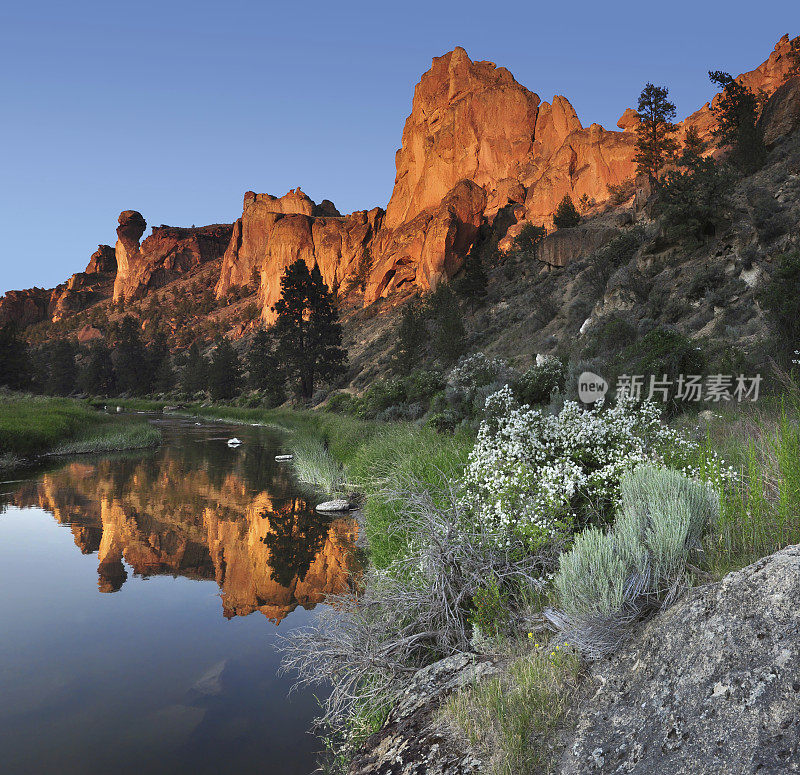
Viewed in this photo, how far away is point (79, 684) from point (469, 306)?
158 feet

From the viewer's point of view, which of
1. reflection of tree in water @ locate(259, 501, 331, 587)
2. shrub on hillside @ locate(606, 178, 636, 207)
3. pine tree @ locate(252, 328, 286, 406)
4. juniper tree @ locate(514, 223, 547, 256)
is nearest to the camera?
reflection of tree in water @ locate(259, 501, 331, 587)

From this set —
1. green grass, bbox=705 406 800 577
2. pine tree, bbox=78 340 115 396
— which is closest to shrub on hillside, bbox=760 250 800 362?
green grass, bbox=705 406 800 577

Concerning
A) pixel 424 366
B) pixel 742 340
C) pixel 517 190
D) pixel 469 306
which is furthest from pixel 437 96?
pixel 742 340

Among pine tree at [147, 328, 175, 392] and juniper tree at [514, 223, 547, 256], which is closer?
juniper tree at [514, 223, 547, 256]

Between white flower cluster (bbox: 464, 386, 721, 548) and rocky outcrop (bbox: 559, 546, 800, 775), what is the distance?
160 cm

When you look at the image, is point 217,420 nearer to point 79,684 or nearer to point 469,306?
point 469,306

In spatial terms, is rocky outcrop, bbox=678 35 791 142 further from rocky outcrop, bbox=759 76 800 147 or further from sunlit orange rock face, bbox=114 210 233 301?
sunlit orange rock face, bbox=114 210 233 301

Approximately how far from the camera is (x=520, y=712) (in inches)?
109

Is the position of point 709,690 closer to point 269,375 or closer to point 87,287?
point 269,375

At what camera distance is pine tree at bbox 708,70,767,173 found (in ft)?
108

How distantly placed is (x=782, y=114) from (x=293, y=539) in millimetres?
46714

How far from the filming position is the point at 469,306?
5109 cm

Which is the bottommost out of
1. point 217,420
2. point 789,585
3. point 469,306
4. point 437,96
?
point 217,420

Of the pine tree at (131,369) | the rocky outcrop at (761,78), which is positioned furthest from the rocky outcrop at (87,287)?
the rocky outcrop at (761,78)
